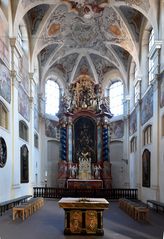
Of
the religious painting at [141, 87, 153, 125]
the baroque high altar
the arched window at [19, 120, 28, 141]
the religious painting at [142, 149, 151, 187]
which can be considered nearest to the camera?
the religious painting at [141, 87, 153, 125]

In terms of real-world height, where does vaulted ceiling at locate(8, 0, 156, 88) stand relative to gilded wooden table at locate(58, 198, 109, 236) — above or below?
above

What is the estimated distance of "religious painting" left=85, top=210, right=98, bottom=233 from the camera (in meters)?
9.41

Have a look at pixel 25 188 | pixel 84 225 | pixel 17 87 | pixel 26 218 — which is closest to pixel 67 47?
pixel 17 87

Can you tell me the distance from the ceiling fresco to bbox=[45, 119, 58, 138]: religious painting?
3782 millimetres

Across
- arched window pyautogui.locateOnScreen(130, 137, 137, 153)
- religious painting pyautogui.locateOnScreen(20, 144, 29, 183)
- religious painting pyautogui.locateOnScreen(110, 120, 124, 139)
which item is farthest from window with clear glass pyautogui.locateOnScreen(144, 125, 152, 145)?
religious painting pyautogui.locateOnScreen(110, 120, 124, 139)

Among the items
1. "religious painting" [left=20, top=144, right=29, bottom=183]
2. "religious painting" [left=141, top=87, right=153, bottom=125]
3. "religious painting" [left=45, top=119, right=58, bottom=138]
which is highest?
"religious painting" [left=141, top=87, right=153, bottom=125]

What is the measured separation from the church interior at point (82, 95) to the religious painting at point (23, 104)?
0.06 meters

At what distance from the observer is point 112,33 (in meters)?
22.5

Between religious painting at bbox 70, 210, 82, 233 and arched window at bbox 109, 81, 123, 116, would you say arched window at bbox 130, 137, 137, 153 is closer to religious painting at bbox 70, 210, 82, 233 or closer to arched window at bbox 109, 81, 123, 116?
arched window at bbox 109, 81, 123, 116

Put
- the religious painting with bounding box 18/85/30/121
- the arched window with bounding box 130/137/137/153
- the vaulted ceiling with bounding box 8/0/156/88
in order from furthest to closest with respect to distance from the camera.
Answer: the arched window with bounding box 130/137/137/153 < the vaulted ceiling with bounding box 8/0/156/88 < the religious painting with bounding box 18/85/30/121

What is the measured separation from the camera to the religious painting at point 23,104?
1847 centimetres

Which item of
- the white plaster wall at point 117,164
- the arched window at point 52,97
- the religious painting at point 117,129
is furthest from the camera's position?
the arched window at point 52,97

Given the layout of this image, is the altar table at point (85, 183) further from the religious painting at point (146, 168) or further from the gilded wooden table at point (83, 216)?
the gilded wooden table at point (83, 216)

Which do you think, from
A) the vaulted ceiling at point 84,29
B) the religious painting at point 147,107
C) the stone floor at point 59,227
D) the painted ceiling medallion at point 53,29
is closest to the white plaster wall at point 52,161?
the vaulted ceiling at point 84,29
